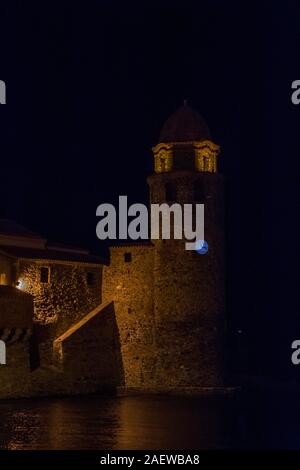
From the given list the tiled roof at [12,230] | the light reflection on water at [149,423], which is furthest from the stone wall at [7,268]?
the light reflection on water at [149,423]

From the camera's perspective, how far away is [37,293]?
5000 centimetres

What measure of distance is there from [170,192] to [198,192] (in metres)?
1.34

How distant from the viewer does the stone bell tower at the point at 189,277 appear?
50.5m

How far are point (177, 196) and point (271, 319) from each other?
18.1 metres

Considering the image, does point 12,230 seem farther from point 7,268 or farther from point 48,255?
point 7,268

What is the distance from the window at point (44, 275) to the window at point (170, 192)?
263 inches

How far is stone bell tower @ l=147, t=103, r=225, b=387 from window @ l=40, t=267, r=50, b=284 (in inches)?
199

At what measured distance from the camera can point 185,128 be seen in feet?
170
